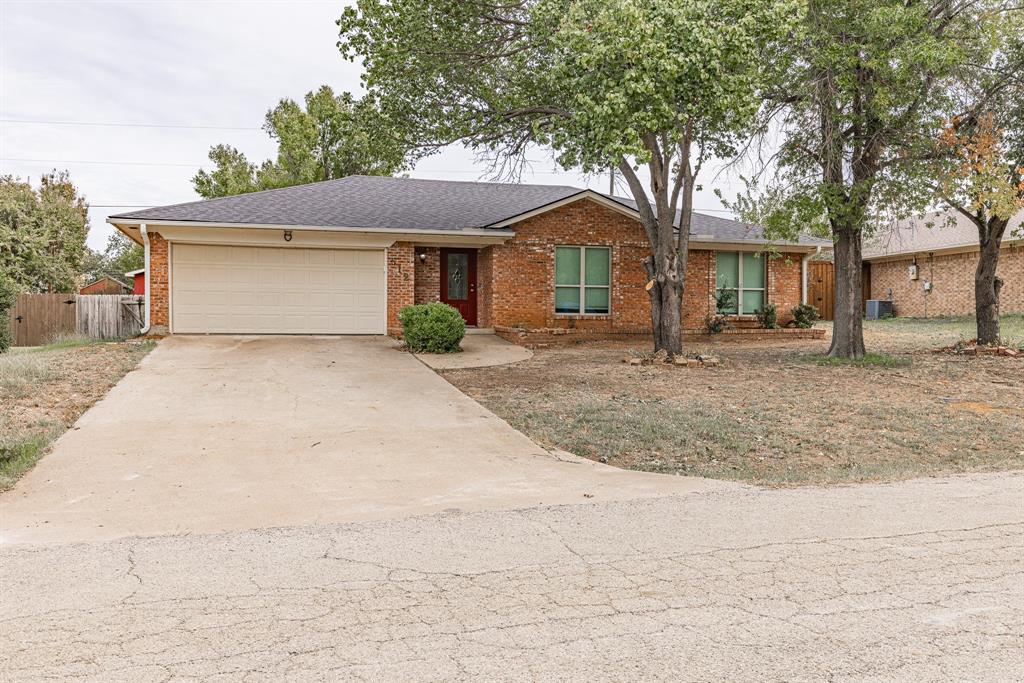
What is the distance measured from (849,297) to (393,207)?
36.1ft

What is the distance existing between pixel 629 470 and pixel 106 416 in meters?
6.20

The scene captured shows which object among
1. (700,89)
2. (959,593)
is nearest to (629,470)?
(959,593)

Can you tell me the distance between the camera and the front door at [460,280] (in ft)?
62.4

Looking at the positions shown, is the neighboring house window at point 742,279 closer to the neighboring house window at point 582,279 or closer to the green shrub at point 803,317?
the green shrub at point 803,317

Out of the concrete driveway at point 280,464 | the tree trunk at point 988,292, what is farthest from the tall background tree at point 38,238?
the tree trunk at point 988,292

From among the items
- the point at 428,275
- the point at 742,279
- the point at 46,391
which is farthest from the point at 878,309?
the point at 46,391

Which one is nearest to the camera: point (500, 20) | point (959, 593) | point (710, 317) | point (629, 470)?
point (959, 593)

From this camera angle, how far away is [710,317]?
1986cm

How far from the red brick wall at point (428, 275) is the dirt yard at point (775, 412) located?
4600mm

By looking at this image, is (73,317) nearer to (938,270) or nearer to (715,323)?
(715,323)

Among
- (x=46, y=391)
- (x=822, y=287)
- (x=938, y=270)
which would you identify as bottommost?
(x=46, y=391)

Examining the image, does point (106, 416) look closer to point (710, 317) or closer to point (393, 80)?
point (393, 80)

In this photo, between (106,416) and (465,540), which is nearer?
(465,540)

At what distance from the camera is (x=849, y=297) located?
47.9ft
